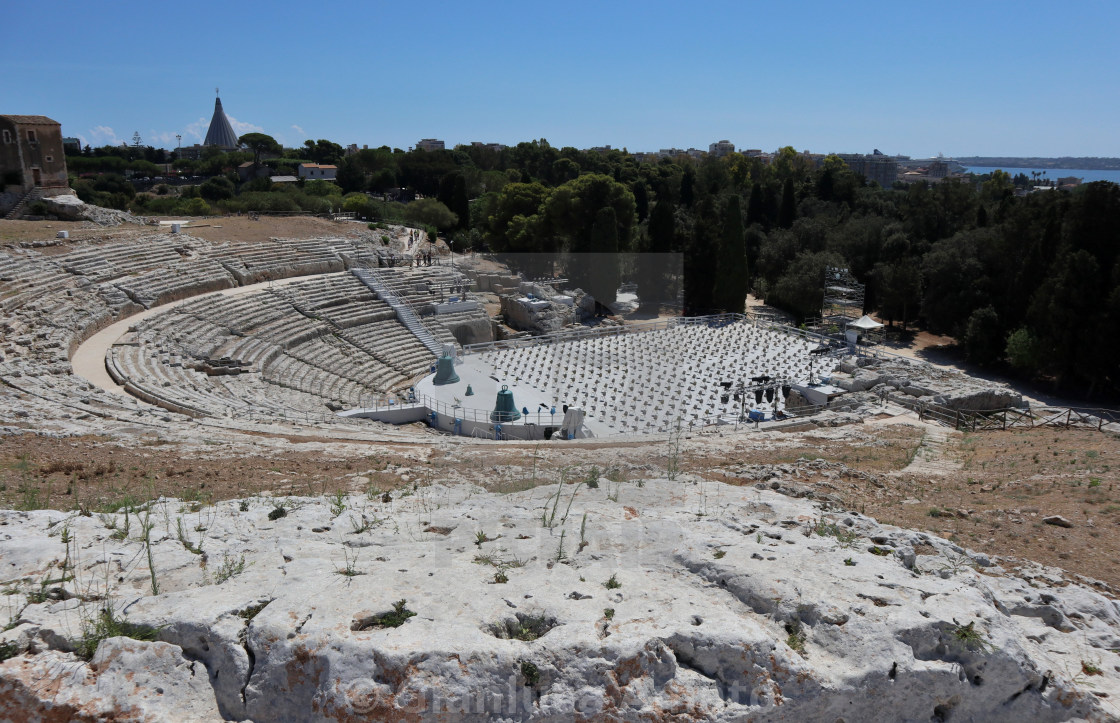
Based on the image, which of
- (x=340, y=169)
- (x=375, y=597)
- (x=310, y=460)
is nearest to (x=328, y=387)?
(x=310, y=460)

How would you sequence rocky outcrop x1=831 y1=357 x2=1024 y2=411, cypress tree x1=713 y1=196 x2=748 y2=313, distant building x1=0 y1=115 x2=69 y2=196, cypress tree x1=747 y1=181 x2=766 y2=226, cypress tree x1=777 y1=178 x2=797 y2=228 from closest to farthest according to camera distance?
rocky outcrop x1=831 y1=357 x2=1024 y2=411 → distant building x1=0 y1=115 x2=69 y2=196 → cypress tree x1=713 y1=196 x2=748 y2=313 → cypress tree x1=777 y1=178 x2=797 y2=228 → cypress tree x1=747 y1=181 x2=766 y2=226

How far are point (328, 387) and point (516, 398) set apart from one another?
20.7ft

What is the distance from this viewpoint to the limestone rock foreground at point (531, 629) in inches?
161

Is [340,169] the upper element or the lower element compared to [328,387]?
upper

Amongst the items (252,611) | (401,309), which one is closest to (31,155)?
(401,309)

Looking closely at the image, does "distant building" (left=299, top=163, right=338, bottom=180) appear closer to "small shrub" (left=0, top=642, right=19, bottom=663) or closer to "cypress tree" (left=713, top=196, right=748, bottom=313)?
"cypress tree" (left=713, top=196, right=748, bottom=313)

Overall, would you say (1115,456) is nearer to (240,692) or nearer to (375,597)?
(375,597)

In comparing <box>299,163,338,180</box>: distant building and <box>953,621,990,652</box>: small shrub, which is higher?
<box>299,163,338,180</box>: distant building

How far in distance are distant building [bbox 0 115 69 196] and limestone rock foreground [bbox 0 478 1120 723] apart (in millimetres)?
34845

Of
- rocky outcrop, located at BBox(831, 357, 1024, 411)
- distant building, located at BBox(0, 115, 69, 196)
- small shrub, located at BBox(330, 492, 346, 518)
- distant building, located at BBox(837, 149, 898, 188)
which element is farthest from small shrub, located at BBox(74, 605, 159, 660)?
distant building, located at BBox(837, 149, 898, 188)

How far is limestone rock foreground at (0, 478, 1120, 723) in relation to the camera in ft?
13.4

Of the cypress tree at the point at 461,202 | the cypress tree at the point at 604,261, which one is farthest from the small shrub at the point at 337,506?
the cypress tree at the point at 461,202

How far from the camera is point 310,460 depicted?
443 inches

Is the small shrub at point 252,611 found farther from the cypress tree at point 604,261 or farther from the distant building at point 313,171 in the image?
the distant building at point 313,171
